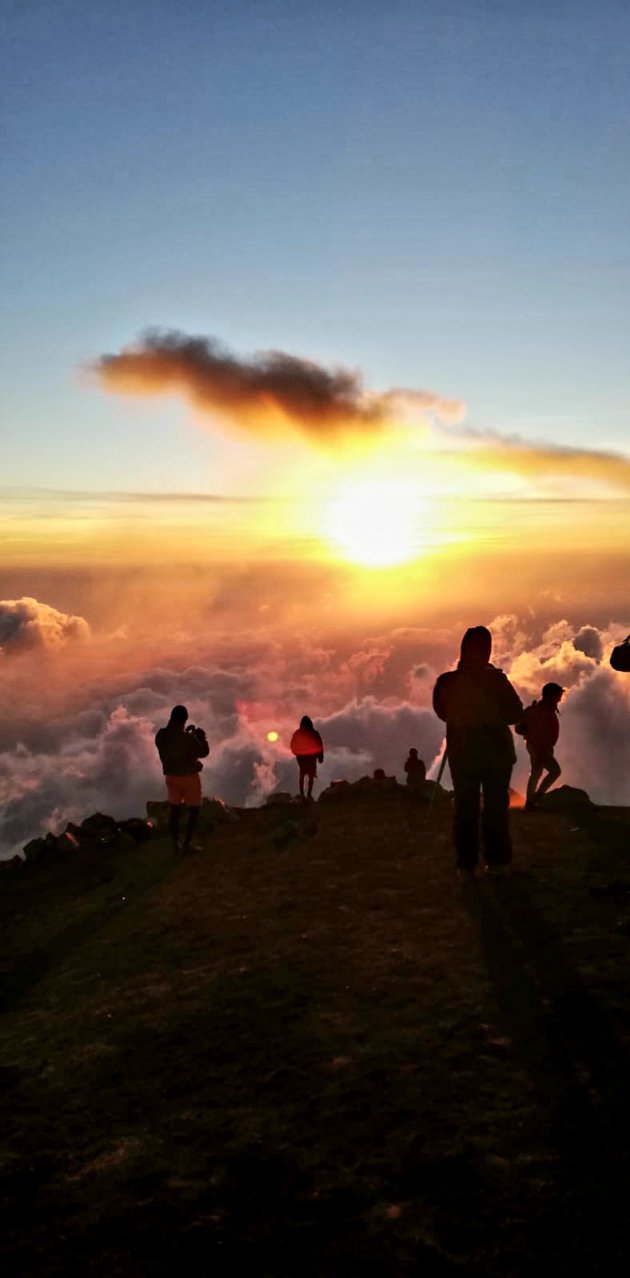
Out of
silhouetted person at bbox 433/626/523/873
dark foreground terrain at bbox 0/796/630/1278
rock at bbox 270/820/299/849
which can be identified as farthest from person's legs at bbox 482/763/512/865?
rock at bbox 270/820/299/849

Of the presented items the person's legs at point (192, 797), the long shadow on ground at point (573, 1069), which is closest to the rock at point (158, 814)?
the person's legs at point (192, 797)

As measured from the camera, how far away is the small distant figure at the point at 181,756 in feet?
41.4

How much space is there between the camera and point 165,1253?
12.8 ft

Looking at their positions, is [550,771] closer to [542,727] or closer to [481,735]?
[542,727]

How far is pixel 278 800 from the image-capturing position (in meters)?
17.0

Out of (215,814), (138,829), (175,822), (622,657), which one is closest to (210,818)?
(215,814)

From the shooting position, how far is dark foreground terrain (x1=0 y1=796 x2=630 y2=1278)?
154 inches

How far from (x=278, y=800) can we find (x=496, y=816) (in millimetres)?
8302

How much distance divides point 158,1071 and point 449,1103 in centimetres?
189

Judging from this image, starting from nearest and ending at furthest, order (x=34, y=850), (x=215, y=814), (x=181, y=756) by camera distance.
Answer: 1. (x=181, y=756)
2. (x=34, y=850)
3. (x=215, y=814)

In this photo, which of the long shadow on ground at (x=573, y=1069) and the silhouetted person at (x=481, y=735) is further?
the silhouetted person at (x=481, y=735)

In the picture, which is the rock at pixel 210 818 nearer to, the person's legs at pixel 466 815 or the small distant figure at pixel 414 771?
the small distant figure at pixel 414 771

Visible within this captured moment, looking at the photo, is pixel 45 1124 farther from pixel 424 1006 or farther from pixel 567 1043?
pixel 567 1043

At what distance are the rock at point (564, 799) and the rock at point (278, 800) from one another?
4536 mm
